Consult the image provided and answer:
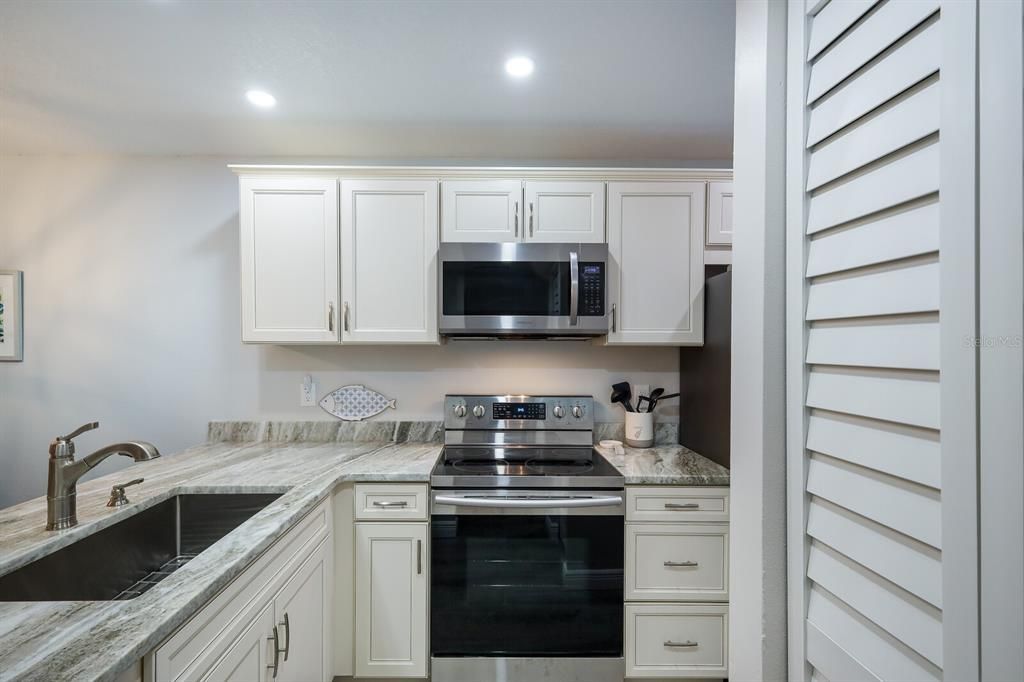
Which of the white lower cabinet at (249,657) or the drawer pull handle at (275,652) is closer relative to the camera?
the white lower cabinet at (249,657)

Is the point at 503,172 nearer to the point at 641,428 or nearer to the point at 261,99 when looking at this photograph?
the point at 261,99

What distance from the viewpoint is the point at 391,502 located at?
1.88 metres

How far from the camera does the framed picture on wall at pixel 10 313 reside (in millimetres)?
2438

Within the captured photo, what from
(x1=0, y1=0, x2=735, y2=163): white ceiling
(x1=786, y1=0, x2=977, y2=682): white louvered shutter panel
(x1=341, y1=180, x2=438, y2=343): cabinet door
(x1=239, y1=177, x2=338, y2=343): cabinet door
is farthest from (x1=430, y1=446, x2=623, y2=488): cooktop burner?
(x1=0, y1=0, x2=735, y2=163): white ceiling

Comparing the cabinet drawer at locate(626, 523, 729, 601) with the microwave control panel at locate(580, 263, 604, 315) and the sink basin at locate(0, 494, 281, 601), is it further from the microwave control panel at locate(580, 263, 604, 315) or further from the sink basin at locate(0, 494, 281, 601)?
the sink basin at locate(0, 494, 281, 601)

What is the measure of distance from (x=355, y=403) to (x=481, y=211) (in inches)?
47.0

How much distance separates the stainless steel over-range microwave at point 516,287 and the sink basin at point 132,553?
41.7 inches

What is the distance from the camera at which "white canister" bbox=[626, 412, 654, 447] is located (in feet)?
7.86

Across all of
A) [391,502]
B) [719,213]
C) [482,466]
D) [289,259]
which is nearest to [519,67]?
[719,213]

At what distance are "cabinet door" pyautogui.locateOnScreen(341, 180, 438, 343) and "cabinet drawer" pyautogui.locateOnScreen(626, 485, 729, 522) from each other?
112cm

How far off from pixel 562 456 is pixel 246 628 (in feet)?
4.82

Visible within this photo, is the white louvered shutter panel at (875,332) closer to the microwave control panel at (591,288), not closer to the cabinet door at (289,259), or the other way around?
the microwave control panel at (591,288)

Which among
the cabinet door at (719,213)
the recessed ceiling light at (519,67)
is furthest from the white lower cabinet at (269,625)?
the cabinet door at (719,213)

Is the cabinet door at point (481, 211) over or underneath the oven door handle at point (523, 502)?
over
